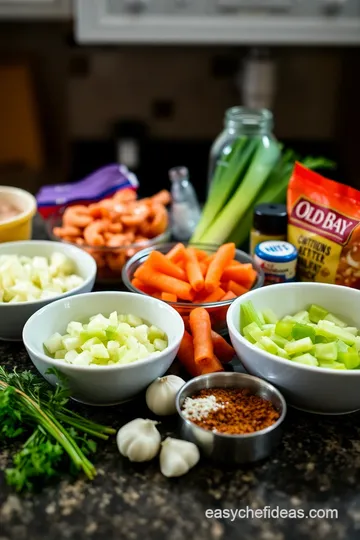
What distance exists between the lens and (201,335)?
1119mm

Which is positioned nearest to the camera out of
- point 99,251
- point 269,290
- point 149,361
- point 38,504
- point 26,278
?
point 38,504

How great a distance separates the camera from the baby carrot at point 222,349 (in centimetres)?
115

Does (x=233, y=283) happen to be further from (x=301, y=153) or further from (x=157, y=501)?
(x=301, y=153)

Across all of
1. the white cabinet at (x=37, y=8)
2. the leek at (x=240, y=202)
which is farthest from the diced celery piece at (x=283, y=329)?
the white cabinet at (x=37, y=8)

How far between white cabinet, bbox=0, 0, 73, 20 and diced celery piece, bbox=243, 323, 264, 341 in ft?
4.86

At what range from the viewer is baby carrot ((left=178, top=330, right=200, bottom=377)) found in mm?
1123

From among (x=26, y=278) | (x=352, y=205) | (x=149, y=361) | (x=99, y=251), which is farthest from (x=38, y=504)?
(x=352, y=205)

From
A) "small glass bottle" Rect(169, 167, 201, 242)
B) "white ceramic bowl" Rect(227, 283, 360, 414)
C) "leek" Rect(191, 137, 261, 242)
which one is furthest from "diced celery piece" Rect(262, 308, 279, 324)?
"small glass bottle" Rect(169, 167, 201, 242)

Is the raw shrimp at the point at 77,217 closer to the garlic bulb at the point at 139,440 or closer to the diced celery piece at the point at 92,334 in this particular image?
the diced celery piece at the point at 92,334

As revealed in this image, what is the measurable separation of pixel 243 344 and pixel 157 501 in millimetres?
280

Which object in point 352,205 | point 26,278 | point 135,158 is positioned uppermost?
point 352,205

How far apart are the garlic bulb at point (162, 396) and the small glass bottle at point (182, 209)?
703 mm

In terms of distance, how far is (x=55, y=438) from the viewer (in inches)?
36.7

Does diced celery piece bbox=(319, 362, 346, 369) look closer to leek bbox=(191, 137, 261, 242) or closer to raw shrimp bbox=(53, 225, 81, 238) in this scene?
leek bbox=(191, 137, 261, 242)
